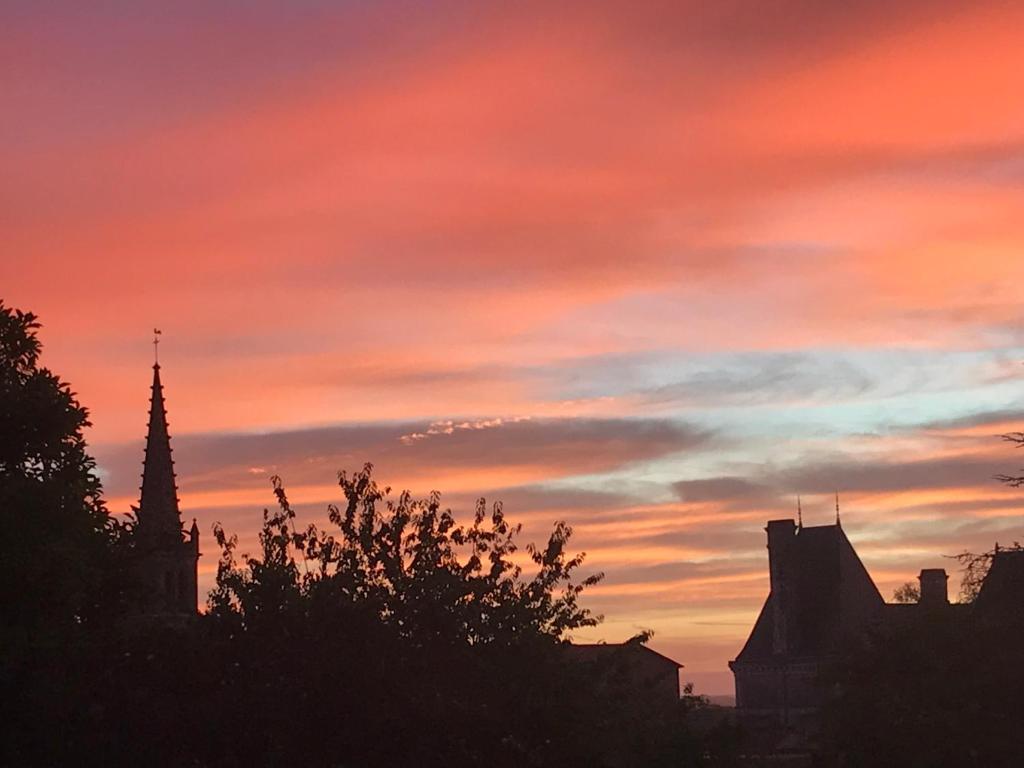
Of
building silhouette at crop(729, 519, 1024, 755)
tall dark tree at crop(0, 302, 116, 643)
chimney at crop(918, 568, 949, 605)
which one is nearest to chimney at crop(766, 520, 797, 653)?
building silhouette at crop(729, 519, 1024, 755)

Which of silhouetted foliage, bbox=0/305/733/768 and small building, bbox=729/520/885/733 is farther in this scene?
small building, bbox=729/520/885/733

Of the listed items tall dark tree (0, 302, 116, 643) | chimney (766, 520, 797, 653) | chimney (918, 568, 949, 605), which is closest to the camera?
tall dark tree (0, 302, 116, 643)

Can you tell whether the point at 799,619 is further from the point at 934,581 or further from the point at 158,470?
the point at 158,470

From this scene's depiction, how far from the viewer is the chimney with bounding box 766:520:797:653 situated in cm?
12719

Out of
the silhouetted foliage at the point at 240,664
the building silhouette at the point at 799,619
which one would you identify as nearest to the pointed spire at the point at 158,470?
the building silhouette at the point at 799,619

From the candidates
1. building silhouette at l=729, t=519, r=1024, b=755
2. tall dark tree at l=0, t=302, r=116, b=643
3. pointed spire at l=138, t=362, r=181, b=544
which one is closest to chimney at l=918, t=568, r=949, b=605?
building silhouette at l=729, t=519, r=1024, b=755

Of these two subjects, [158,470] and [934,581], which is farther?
[158,470]

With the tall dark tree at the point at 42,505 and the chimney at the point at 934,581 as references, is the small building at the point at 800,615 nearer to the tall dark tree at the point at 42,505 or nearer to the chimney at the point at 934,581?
the chimney at the point at 934,581

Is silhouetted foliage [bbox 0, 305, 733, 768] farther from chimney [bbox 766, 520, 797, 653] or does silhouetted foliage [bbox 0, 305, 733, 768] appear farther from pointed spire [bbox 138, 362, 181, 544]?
pointed spire [bbox 138, 362, 181, 544]

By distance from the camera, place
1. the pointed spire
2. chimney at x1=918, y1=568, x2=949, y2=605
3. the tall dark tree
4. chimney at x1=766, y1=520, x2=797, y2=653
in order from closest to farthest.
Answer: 1. the tall dark tree
2. chimney at x1=918, y1=568, x2=949, y2=605
3. chimney at x1=766, y1=520, x2=797, y2=653
4. the pointed spire

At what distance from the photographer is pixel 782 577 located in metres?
127

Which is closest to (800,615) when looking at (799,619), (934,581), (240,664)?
(799,619)

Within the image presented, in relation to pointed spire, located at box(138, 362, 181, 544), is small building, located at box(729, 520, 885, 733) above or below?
below

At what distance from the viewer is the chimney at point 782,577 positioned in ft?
417
